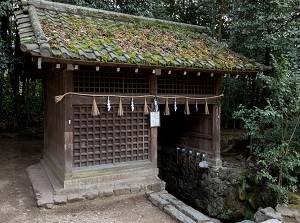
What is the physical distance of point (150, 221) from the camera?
240 inches

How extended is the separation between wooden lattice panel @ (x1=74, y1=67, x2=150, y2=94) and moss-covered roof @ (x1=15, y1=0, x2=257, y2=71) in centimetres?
77

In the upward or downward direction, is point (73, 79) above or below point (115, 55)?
below

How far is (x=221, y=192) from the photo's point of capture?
8703 millimetres

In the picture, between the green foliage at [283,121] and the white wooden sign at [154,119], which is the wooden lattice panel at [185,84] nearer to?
the white wooden sign at [154,119]

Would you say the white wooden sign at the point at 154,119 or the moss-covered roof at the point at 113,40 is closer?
the moss-covered roof at the point at 113,40

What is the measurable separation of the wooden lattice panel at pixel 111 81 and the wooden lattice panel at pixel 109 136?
0.51 metres

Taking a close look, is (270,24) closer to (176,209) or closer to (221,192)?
(221,192)

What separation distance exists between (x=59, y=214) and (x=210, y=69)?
574 centimetres

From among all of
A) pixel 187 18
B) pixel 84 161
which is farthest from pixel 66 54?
pixel 187 18

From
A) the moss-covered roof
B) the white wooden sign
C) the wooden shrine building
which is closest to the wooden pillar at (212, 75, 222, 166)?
the wooden shrine building

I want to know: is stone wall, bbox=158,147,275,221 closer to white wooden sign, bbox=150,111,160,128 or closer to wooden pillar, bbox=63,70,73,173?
white wooden sign, bbox=150,111,160,128

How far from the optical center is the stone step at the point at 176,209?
5953 millimetres

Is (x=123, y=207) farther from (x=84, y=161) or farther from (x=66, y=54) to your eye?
(x=66, y=54)

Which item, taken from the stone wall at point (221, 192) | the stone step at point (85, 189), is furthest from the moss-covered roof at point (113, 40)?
the stone wall at point (221, 192)
